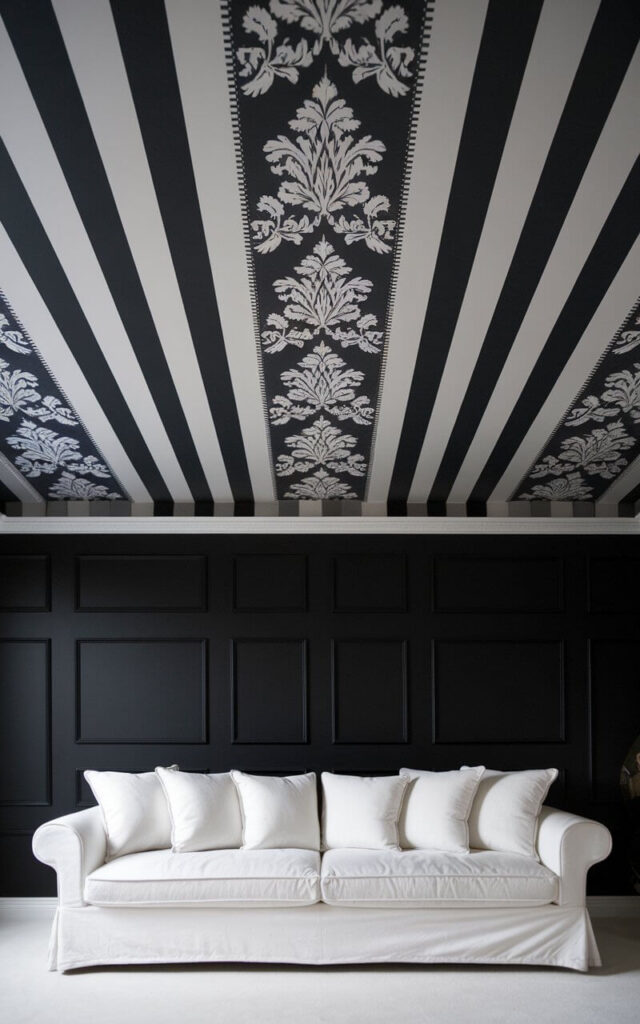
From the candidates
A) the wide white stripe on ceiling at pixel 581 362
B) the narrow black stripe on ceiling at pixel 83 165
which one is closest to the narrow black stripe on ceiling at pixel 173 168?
the narrow black stripe on ceiling at pixel 83 165

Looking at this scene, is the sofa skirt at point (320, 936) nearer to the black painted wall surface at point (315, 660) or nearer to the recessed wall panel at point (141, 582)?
the black painted wall surface at point (315, 660)

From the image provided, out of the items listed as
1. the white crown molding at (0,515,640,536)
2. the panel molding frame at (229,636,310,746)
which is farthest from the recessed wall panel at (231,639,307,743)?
the white crown molding at (0,515,640,536)

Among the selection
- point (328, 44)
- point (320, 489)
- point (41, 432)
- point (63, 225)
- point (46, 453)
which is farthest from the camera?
point (320, 489)

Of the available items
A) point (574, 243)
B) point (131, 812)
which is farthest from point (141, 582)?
point (574, 243)

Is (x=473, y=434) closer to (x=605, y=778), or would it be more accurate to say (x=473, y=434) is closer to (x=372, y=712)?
(x=372, y=712)

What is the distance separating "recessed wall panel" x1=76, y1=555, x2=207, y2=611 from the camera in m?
5.40

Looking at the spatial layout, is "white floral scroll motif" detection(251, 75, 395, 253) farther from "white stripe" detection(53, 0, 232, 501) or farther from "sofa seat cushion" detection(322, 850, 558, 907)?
"sofa seat cushion" detection(322, 850, 558, 907)

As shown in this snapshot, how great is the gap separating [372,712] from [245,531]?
128 cm

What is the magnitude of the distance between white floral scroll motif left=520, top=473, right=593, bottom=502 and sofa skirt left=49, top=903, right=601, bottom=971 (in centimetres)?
221

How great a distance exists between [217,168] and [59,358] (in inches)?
53.4

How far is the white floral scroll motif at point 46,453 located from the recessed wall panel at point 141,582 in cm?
62

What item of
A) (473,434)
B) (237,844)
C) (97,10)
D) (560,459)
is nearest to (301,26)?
(97,10)

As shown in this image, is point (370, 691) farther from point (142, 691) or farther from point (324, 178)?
point (324, 178)

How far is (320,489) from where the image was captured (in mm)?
5301
